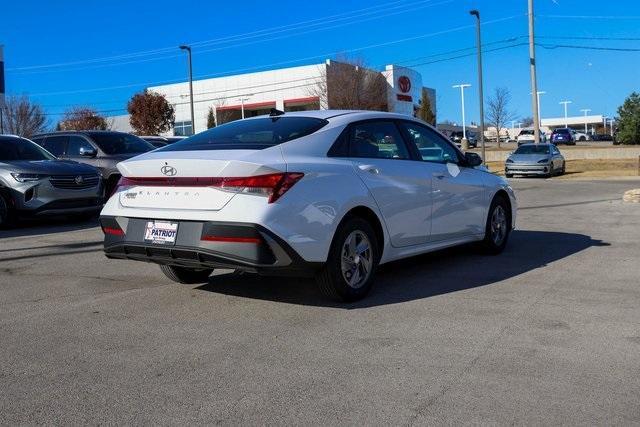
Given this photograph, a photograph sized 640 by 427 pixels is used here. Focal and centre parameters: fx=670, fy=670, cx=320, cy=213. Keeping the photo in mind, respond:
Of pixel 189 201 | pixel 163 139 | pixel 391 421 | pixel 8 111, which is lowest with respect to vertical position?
pixel 391 421

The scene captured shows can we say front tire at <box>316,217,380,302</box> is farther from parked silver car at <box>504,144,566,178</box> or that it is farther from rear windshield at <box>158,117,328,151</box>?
parked silver car at <box>504,144,566,178</box>

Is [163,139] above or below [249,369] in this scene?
above

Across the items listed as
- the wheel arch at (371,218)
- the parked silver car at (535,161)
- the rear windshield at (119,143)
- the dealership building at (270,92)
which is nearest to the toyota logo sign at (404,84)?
the dealership building at (270,92)

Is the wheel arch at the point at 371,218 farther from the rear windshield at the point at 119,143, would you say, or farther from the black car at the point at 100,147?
the rear windshield at the point at 119,143

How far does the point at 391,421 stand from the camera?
3.28 m

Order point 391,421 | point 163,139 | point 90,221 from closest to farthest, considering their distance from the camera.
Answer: point 391,421 → point 90,221 → point 163,139

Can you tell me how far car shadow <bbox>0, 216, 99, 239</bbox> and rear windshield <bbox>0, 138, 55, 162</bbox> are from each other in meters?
1.15

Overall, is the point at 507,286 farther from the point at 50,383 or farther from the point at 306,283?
the point at 50,383

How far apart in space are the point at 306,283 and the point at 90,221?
7189 millimetres

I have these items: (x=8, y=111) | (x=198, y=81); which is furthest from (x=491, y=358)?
(x=198, y=81)

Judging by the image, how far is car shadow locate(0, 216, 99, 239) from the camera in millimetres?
10711

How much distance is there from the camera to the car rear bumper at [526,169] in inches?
1047

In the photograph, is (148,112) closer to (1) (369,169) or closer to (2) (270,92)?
(2) (270,92)

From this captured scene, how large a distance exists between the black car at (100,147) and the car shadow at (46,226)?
3.93 feet
